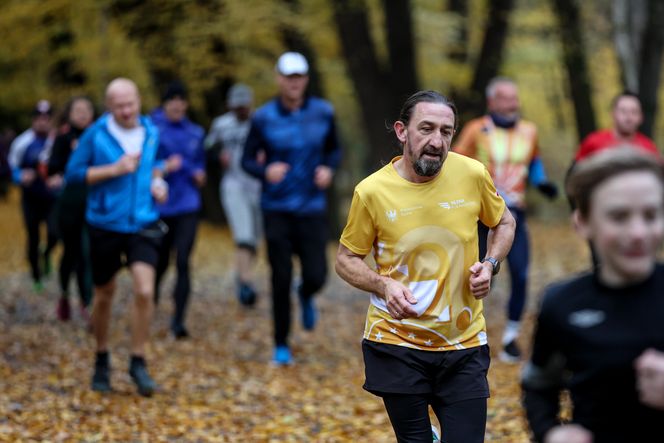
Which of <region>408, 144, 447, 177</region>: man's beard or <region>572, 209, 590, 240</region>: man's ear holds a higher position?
<region>408, 144, 447, 177</region>: man's beard

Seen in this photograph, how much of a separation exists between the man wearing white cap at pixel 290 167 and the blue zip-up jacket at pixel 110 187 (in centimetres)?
158

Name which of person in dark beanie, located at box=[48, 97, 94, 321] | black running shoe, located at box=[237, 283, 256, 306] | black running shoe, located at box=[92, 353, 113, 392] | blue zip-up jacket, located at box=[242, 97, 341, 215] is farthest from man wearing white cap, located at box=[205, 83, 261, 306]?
black running shoe, located at box=[92, 353, 113, 392]

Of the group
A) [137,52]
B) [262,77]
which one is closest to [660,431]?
[137,52]

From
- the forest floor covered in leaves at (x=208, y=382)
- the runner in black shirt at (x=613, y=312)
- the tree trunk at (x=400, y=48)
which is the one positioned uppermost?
the tree trunk at (x=400, y=48)

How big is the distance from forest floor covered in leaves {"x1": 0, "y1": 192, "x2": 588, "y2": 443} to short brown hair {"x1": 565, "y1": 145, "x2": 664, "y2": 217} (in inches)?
184

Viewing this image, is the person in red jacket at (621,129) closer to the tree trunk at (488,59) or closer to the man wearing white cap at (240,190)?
the man wearing white cap at (240,190)

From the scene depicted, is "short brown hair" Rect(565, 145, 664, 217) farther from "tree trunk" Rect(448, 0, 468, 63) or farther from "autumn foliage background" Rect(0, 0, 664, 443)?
"tree trunk" Rect(448, 0, 468, 63)

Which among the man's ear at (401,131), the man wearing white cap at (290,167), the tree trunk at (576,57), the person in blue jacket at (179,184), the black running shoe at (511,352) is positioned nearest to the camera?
the man's ear at (401,131)

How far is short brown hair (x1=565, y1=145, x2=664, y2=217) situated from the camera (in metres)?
3.23

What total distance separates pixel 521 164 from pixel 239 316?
5.04 m

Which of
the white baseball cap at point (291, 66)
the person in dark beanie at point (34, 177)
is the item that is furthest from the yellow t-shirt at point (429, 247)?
the person in dark beanie at point (34, 177)

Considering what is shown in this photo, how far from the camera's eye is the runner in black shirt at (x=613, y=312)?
125 inches

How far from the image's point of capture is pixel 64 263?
41.1ft

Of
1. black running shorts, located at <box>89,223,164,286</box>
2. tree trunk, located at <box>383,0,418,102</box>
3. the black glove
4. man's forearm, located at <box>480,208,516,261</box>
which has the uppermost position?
tree trunk, located at <box>383,0,418,102</box>
